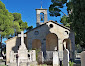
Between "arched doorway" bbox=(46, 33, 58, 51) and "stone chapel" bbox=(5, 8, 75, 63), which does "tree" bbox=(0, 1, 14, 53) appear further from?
"arched doorway" bbox=(46, 33, 58, 51)

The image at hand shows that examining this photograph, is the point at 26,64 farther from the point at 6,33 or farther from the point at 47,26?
the point at 6,33

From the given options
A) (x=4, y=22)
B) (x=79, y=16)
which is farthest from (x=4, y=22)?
(x=79, y=16)

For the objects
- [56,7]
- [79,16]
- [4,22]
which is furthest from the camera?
[56,7]

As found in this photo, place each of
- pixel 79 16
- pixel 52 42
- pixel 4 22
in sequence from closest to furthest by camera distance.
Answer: pixel 79 16
pixel 52 42
pixel 4 22

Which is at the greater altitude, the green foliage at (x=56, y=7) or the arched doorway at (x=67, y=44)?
the green foliage at (x=56, y=7)

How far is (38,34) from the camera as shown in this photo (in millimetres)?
20812

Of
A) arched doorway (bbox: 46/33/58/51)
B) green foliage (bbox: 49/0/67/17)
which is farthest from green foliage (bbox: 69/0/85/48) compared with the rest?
green foliage (bbox: 49/0/67/17)

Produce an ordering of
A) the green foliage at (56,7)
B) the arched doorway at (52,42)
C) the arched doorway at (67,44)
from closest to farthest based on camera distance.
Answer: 1. the arched doorway at (67,44)
2. the arched doorway at (52,42)
3. the green foliage at (56,7)

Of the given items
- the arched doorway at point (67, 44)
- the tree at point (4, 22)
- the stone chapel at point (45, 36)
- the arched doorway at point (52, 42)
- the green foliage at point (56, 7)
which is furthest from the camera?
the green foliage at point (56, 7)

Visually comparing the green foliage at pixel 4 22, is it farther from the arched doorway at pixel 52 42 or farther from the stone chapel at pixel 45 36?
the arched doorway at pixel 52 42

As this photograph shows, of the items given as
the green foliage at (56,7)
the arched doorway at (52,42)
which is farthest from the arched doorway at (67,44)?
the green foliage at (56,7)

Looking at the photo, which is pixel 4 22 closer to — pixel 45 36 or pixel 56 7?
pixel 45 36

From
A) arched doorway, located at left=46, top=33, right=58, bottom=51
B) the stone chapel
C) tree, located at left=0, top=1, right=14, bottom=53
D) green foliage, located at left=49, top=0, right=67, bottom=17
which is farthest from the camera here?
green foliage, located at left=49, top=0, right=67, bottom=17

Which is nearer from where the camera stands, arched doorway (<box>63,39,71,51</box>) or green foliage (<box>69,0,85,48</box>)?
green foliage (<box>69,0,85,48</box>)
